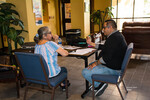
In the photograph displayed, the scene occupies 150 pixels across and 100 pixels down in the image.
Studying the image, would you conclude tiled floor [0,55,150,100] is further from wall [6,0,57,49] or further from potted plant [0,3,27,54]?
wall [6,0,57,49]

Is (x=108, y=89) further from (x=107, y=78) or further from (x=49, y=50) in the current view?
(x=49, y=50)

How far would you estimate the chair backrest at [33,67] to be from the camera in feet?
6.81

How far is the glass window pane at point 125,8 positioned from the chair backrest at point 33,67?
6998mm

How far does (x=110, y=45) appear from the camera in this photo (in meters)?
2.36

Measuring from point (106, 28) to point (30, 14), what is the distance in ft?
7.36

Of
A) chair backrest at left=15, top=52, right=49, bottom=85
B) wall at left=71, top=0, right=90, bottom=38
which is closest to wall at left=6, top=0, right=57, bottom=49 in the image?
chair backrest at left=15, top=52, right=49, bottom=85

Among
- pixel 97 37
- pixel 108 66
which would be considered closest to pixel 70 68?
pixel 97 37

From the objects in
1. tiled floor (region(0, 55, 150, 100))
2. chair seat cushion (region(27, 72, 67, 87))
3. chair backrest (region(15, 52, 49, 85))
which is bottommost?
tiled floor (region(0, 55, 150, 100))

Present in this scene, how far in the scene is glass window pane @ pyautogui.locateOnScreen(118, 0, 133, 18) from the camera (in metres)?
8.14

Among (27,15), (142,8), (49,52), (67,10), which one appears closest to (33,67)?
(49,52)

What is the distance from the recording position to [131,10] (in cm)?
814

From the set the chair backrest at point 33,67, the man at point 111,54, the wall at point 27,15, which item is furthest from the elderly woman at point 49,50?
the wall at point 27,15

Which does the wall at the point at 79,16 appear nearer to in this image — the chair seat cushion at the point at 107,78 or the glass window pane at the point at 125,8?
the glass window pane at the point at 125,8

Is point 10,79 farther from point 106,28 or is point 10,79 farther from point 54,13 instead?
point 54,13
